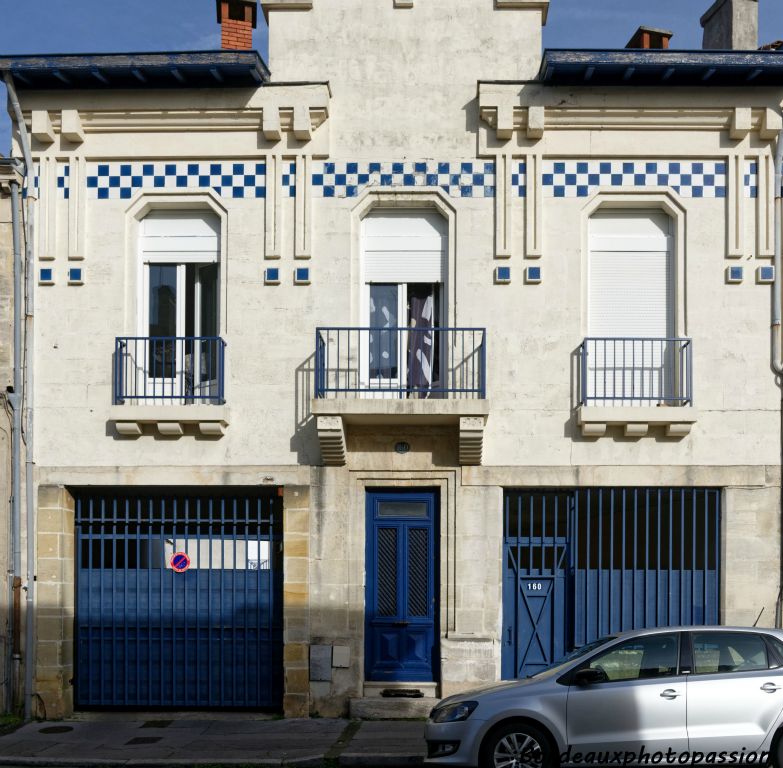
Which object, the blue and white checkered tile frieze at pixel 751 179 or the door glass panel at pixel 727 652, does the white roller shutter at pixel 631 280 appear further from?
the door glass panel at pixel 727 652

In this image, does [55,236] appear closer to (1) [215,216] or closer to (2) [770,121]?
(1) [215,216]

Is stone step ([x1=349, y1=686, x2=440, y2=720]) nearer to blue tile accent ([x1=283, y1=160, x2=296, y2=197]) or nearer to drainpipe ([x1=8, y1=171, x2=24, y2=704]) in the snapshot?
drainpipe ([x1=8, y1=171, x2=24, y2=704])

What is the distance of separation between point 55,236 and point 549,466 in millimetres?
6978

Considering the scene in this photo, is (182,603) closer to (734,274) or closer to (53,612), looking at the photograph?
(53,612)

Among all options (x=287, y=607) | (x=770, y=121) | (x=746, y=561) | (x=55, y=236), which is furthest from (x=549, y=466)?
(x=55, y=236)

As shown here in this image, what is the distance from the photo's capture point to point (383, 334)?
1471cm

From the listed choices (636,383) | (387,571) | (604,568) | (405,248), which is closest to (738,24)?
(636,383)

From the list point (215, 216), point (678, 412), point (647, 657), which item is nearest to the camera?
point (647, 657)

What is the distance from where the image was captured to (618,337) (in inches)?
570

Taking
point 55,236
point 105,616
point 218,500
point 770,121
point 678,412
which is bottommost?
point 105,616

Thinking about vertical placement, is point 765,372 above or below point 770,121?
below

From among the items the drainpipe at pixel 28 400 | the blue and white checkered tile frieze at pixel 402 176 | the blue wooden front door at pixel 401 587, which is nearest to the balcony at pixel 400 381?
the blue wooden front door at pixel 401 587

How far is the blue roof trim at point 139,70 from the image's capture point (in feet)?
46.8

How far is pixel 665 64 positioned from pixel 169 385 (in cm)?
745
